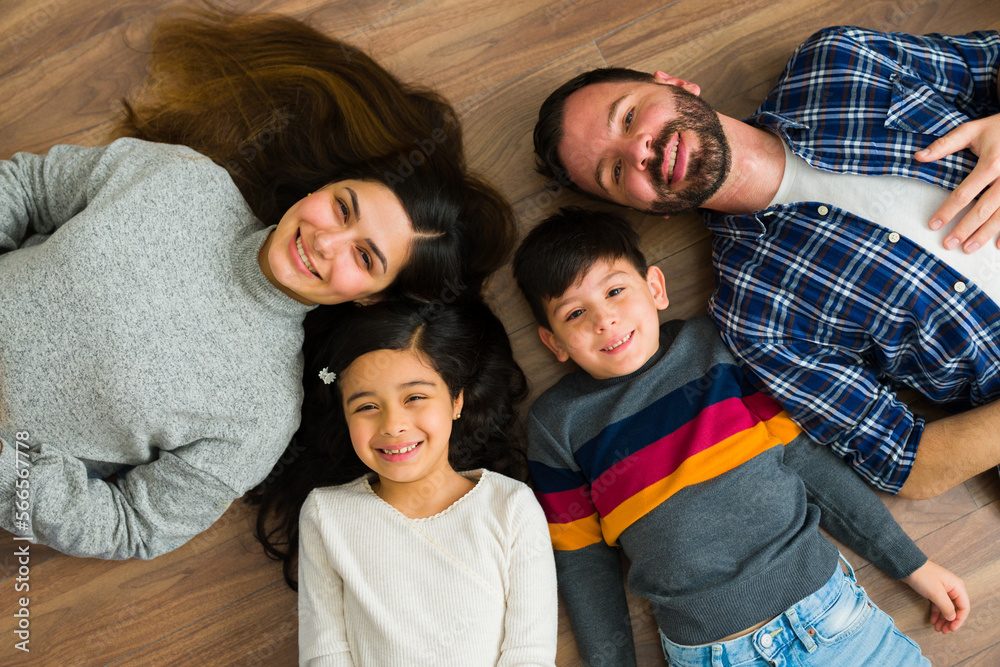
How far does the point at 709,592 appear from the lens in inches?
61.7

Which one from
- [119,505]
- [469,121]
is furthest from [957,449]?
[119,505]

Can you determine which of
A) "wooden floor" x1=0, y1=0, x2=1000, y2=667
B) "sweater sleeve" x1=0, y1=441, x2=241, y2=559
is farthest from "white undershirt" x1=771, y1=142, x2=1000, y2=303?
"sweater sleeve" x1=0, y1=441, x2=241, y2=559

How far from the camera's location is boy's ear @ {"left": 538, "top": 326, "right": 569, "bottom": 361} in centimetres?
173

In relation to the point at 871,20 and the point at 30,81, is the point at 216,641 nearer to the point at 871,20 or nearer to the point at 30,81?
the point at 30,81

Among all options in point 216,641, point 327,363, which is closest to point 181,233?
point 327,363

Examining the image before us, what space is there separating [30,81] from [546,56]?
149 centimetres

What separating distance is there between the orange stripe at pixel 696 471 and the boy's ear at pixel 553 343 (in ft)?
1.32

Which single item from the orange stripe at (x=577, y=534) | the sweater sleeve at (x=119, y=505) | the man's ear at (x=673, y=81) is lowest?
the orange stripe at (x=577, y=534)

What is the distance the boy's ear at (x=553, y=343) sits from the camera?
173cm

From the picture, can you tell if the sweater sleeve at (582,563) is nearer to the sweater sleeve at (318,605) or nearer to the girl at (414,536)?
the girl at (414,536)

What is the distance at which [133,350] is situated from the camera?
155 cm

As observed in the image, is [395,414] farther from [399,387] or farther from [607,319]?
[607,319]

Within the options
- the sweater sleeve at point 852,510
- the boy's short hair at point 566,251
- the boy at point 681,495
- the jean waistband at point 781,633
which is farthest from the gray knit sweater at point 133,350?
the sweater sleeve at point 852,510

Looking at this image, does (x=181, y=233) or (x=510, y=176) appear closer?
(x=181, y=233)
